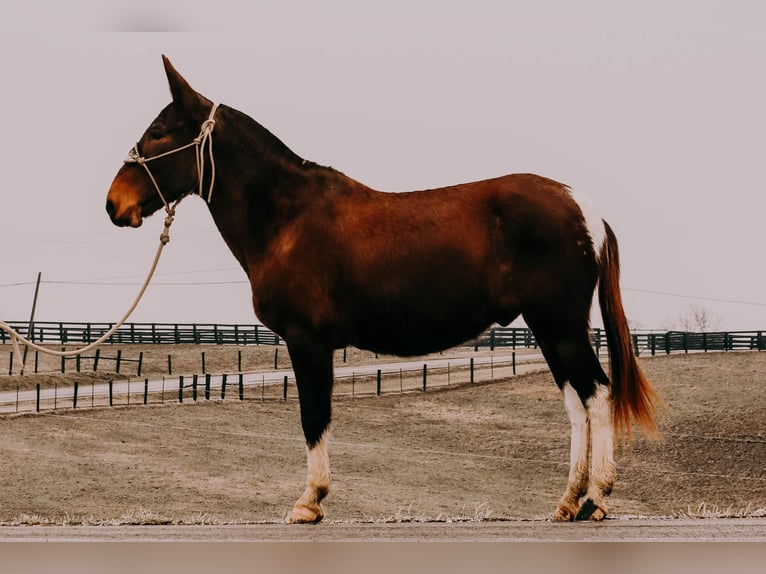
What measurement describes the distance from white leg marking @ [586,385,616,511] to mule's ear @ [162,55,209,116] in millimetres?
2843

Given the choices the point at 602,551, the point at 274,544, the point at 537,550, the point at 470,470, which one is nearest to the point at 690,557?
the point at 602,551

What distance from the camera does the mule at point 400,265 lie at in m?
5.86

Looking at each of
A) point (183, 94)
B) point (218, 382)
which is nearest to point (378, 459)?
point (218, 382)

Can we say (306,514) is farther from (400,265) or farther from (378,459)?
(378,459)

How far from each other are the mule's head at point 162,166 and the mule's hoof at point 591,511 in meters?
2.97

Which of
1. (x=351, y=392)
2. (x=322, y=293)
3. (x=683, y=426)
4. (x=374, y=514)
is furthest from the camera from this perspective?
(x=351, y=392)

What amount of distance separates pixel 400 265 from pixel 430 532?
1569 millimetres

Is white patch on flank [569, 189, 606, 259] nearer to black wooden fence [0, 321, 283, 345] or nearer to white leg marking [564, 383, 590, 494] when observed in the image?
white leg marking [564, 383, 590, 494]

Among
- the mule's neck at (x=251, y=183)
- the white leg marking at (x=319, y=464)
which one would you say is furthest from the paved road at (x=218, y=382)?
the white leg marking at (x=319, y=464)

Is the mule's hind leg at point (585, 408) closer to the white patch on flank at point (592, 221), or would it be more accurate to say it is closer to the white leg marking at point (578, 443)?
the white leg marking at point (578, 443)

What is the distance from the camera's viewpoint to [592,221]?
5.99m

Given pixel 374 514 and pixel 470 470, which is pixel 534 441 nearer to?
pixel 470 470

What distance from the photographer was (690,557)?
17.9 feet

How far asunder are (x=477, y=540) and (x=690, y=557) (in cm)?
113
